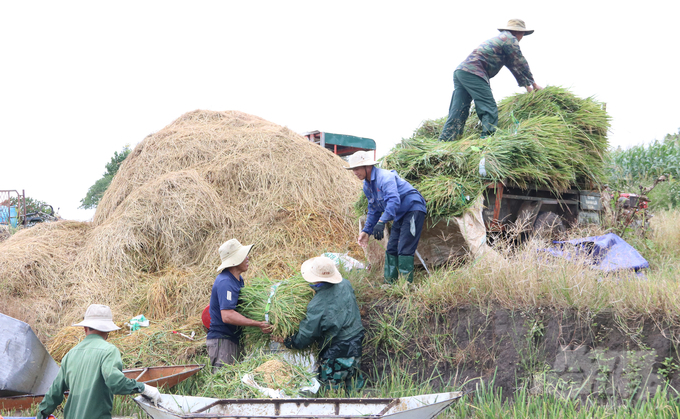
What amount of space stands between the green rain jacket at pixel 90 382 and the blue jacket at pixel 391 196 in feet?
9.26

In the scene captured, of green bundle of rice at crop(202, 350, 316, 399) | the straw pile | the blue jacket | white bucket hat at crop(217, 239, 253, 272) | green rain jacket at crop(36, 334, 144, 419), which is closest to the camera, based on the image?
green rain jacket at crop(36, 334, 144, 419)

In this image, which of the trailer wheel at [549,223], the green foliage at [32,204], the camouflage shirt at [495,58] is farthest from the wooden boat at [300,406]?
the green foliage at [32,204]

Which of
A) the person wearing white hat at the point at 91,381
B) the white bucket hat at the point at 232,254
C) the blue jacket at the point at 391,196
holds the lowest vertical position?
the person wearing white hat at the point at 91,381

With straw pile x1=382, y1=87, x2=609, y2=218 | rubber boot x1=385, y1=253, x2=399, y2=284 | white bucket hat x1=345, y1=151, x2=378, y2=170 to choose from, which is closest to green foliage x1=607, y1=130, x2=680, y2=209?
straw pile x1=382, y1=87, x2=609, y2=218

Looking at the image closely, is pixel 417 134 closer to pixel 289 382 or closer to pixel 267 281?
pixel 267 281

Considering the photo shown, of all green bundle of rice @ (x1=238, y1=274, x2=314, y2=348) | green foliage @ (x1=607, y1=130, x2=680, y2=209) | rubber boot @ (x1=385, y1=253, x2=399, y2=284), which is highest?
green foliage @ (x1=607, y1=130, x2=680, y2=209)

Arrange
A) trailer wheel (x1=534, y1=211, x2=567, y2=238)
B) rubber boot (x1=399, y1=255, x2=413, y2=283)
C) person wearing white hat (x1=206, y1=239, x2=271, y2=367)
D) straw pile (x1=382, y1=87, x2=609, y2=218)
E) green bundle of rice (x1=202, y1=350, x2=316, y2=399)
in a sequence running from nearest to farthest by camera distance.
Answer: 1. green bundle of rice (x1=202, y1=350, x2=316, y2=399)
2. person wearing white hat (x1=206, y1=239, x2=271, y2=367)
3. rubber boot (x1=399, y1=255, x2=413, y2=283)
4. straw pile (x1=382, y1=87, x2=609, y2=218)
5. trailer wheel (x1=534, y1=211, x2=567, y2=238)

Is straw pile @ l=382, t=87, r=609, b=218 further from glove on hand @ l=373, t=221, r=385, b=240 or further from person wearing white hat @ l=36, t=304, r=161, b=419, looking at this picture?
person wearing white hat @ l=36, t=304, r=161, b=419

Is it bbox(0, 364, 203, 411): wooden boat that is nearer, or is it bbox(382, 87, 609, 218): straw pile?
bbox(0, 364, 203, 411): wooden boat

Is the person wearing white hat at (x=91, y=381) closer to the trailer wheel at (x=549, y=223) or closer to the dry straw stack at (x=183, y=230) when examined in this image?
the dry straw stack at (x=183, y=230)

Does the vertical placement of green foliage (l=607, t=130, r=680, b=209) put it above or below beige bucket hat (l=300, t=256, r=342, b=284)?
above

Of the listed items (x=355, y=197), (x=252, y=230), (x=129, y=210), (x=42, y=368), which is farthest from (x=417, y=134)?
(x=42, y=368)

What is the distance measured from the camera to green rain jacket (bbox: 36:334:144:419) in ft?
10.9

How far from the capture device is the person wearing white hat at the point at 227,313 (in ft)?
15.3
